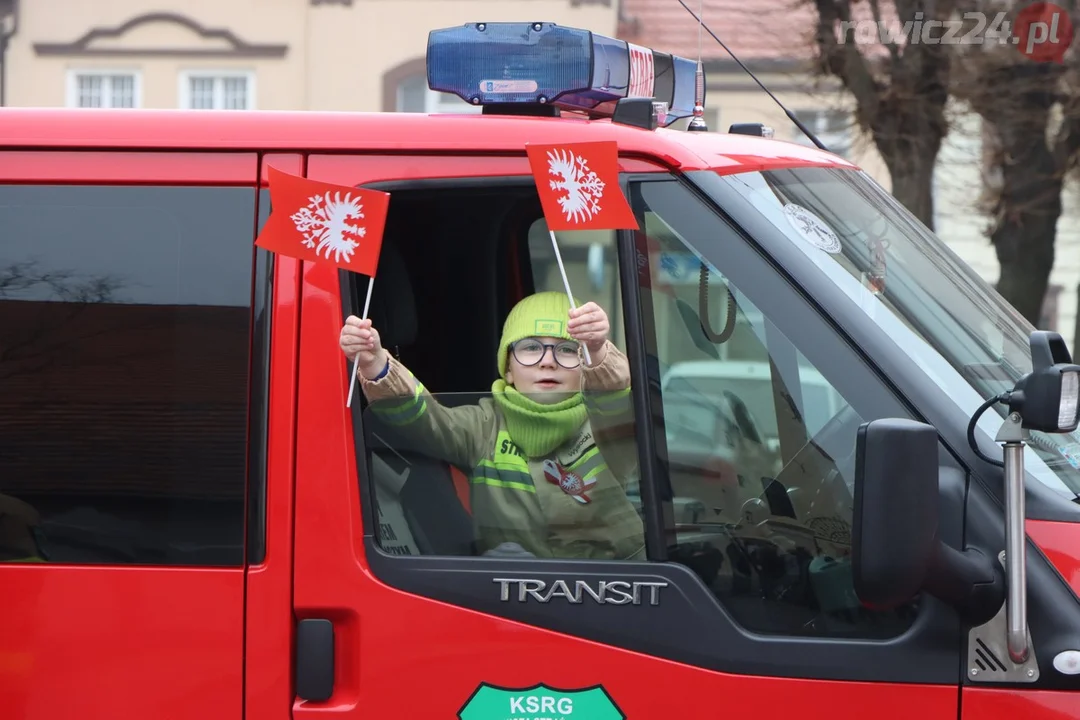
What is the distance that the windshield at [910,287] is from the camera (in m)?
2.28

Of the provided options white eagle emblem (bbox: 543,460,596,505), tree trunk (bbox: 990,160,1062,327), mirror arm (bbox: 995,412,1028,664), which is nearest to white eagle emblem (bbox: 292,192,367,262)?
white eagle emblem (bbox: 543,460,596,505)

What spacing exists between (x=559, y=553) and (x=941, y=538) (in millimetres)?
633

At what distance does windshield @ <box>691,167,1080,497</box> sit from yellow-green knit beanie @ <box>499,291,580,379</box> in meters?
0.44

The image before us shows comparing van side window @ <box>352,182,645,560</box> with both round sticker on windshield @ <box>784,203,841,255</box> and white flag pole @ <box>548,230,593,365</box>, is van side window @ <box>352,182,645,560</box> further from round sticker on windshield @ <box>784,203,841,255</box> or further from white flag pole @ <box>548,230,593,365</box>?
round sticker on windshield @ <box>784,203,841,255</box>

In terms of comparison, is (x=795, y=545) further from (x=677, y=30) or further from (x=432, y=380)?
(x=677, y=30)

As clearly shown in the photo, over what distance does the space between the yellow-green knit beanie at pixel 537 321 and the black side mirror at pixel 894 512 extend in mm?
783

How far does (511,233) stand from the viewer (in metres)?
3.24

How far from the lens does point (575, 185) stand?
2.31 metres

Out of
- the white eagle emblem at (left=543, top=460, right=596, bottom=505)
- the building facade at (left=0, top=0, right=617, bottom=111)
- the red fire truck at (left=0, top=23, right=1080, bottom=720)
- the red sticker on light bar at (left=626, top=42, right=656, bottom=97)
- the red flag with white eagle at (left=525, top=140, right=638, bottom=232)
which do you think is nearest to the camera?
the red fire truck at (left=0, top=23, right=1080, bottom=720)

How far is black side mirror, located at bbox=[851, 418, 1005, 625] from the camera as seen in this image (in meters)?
1.90

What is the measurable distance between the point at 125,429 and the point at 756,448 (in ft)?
3.53

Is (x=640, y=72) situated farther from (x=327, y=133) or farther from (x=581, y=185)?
(x=327, y=133)

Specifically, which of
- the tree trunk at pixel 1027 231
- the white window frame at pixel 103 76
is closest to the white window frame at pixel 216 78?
the white window frame at pixel 103 76

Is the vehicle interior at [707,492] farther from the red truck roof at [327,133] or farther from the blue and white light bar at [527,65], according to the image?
the blue and white light bar at [527,65]
